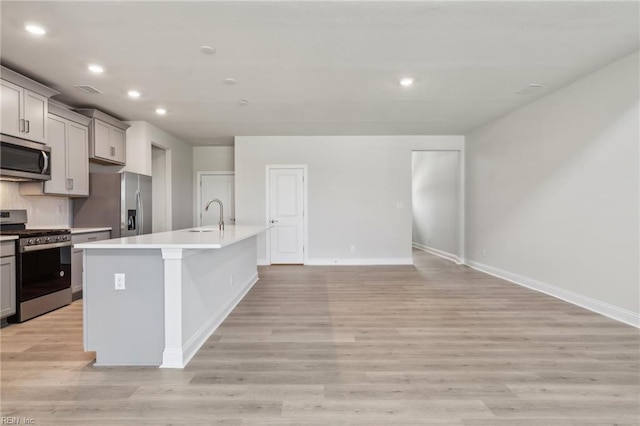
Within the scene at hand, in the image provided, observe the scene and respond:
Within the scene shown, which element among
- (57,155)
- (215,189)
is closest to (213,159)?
(215,189)

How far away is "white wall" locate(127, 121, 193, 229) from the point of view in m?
5.14

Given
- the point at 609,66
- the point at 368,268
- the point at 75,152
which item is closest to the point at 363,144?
the point at 368,268

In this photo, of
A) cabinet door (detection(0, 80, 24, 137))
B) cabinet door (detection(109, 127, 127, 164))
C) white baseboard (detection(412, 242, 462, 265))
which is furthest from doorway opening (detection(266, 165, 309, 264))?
cabinet door (detection(0, 80, 24, 137))

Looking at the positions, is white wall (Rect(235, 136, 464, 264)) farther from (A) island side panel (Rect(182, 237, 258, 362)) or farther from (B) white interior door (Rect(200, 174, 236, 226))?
(A) island side panel (Rect(182, 237, 258, 362))

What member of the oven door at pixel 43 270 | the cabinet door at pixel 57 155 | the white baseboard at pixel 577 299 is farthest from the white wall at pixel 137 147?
the white baseboard at pixel 577 299

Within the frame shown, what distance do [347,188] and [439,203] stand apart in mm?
2630

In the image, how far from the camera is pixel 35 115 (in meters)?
3.43

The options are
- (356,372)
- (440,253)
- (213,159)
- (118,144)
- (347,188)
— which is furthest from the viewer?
(440,253)

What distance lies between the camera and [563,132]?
151 inches

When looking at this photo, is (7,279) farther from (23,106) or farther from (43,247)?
(23,106)

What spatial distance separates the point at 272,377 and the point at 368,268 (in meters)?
4.08

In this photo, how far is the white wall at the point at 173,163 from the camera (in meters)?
5.14

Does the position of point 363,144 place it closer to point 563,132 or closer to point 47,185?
point 563,132

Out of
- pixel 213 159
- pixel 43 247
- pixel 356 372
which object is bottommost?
pixel 356 372
